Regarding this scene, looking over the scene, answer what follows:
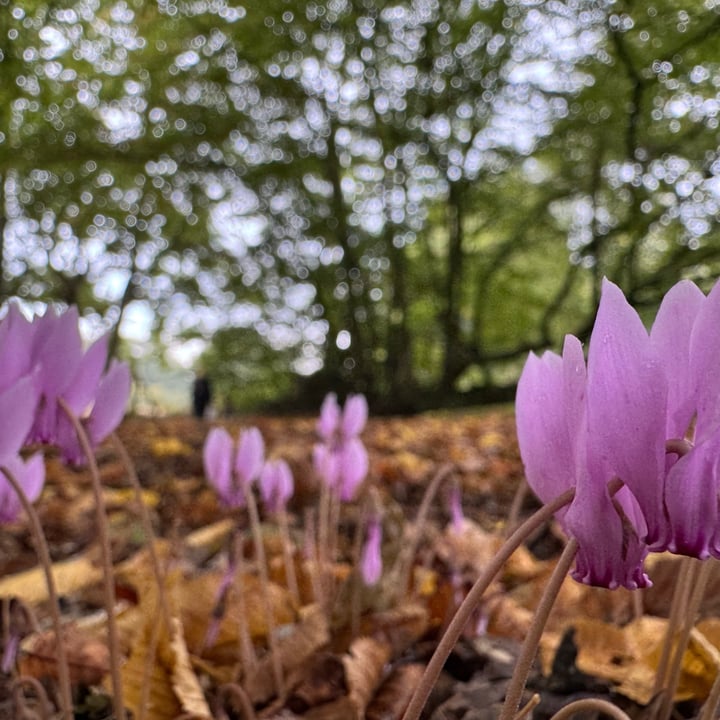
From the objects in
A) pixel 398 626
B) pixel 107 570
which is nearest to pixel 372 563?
pixel 398 626

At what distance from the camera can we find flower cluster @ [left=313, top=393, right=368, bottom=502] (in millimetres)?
1479

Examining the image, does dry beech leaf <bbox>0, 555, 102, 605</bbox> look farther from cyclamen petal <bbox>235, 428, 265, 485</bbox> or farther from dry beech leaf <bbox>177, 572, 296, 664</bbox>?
cyclamen petal <bbox>235, 428, 265, 485</bbox>

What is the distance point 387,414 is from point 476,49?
3590mm

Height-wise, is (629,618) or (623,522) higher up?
(623,522)

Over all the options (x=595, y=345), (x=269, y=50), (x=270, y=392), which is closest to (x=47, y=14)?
(x=269, y=50)

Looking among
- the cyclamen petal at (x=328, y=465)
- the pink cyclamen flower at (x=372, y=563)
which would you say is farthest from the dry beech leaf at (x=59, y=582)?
the pink cyclamen flower at (x=372, y=563)

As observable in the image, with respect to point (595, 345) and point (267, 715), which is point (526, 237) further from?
point (595, 345)

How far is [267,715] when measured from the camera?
103 cm

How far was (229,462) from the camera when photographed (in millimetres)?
1275

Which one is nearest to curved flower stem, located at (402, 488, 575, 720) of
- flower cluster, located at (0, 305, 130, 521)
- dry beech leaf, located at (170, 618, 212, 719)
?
flower cluster, located at (0, 305, 130, 521)

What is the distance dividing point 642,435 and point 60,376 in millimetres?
510

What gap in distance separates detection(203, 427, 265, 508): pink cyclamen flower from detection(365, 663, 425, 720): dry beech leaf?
1.11 feet

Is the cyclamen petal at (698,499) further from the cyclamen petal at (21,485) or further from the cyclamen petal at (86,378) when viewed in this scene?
the cyclamen petal at (21,485)

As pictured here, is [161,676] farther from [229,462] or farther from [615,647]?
[615,647]
